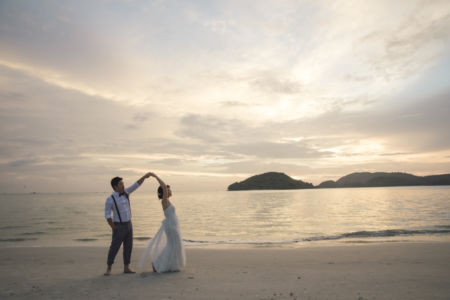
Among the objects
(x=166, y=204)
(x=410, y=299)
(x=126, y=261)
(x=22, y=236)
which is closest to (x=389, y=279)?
(x=410, y=299)

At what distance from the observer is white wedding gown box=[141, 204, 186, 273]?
8008mm

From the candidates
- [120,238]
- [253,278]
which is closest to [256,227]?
[253,278]

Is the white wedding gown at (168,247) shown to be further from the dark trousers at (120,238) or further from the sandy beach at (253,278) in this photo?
the dark trousers at (120,238)

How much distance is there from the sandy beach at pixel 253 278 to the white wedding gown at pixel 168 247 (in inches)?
10.7

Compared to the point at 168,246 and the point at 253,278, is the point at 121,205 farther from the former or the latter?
the point at 253,278

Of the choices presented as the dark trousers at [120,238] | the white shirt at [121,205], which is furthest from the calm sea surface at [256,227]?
the white shirt at [121,205]

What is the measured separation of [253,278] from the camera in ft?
24.8

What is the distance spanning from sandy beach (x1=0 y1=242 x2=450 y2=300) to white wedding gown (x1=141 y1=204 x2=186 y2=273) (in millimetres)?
272

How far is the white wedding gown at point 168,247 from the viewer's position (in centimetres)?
801

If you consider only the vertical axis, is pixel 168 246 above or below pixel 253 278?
above

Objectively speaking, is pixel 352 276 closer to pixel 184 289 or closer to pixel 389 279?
pixel 389 279

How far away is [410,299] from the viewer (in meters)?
5.76

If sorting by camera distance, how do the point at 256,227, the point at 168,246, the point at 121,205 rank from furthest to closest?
the point at 256,227 → the point at 168,246 → the point at 121,205

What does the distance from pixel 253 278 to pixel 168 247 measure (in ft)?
8.33
